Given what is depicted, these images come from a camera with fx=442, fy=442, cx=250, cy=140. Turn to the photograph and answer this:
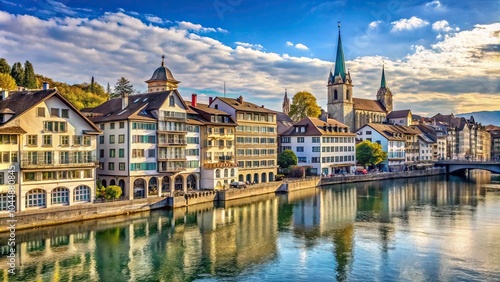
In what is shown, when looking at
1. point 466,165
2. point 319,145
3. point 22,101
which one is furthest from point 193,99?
point 466,165

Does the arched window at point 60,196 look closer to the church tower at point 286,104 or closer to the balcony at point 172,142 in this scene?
the balcony at point 172,142

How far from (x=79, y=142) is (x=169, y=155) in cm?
1280

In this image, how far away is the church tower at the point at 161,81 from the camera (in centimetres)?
8225

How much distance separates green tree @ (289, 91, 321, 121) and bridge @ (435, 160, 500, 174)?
3492 centimetres

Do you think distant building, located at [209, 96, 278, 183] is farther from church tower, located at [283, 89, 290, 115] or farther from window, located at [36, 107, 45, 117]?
church tower, located at [283, 89, 290, 115]

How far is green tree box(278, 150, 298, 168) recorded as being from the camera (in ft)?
277

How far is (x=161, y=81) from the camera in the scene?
270ft

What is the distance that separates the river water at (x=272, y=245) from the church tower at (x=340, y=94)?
84.7 metres

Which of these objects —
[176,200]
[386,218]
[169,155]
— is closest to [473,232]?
[386,218]

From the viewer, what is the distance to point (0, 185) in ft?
131

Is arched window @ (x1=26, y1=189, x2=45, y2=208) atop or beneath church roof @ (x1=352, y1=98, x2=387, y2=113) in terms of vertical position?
beneath

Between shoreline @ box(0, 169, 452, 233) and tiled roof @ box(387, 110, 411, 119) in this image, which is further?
tiled roof @ box(387, 110, 411, 119)

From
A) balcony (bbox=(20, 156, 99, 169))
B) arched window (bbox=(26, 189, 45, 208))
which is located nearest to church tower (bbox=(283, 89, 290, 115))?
balcony (bbox=(20, 156, 99, 169))

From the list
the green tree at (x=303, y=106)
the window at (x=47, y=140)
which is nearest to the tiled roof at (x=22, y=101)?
the window at (x=47, y=140)
